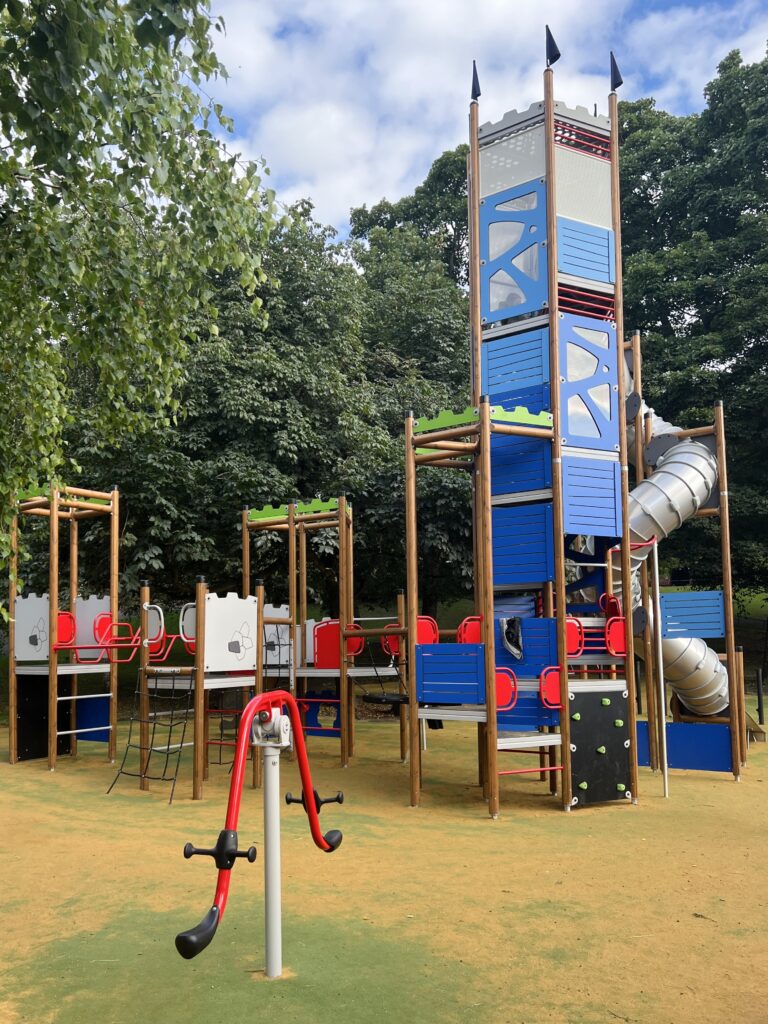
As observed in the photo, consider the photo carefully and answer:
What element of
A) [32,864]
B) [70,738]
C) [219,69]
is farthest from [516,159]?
[70,738]

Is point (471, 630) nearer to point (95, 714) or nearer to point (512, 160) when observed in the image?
point (512, 160)

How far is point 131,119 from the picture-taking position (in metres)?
5.58

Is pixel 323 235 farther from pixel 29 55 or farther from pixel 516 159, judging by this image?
pixel 29 55

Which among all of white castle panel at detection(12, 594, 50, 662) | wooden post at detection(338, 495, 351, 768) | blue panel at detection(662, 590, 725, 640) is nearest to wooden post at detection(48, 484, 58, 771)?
white castle panel at detection(12, 594, 50, 662)

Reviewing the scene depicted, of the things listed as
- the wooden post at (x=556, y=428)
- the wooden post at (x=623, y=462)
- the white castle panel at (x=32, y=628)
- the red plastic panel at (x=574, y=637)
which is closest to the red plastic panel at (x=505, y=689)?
the wooden post at (x=556, y=428)

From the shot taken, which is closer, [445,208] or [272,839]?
[272,839]

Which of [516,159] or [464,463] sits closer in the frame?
[516,159]

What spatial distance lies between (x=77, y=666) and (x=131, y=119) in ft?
24.0

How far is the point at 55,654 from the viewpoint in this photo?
10844 mm

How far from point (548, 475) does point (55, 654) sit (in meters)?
6.07

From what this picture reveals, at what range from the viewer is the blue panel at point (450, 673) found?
316 inches

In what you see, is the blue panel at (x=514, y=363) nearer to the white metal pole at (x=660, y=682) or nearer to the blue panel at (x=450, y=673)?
the white metal pole at (x=660, y=682)

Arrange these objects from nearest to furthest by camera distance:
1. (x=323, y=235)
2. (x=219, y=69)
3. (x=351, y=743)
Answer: (x=219, y=69) < (x=351, y=743) < (x=323, y=235)

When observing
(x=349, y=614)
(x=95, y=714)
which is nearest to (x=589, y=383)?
(x=349, y=614)
